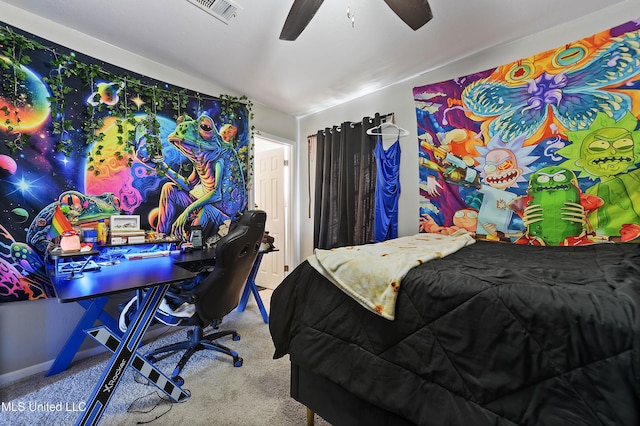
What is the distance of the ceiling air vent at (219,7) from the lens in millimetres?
1766

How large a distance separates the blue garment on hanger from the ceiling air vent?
179 centimetres

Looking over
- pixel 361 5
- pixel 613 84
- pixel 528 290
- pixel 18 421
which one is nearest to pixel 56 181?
pixel 18 421

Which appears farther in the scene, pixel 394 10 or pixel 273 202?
pixel 273 202

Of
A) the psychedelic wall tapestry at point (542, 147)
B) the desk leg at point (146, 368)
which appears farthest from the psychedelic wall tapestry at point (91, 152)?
the psychedelic wall tapestry at point (542, 147)

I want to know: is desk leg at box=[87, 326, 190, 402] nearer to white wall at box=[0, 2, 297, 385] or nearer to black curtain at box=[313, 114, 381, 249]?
white wall at box=[0, 2, 297, 385]

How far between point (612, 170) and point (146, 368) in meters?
3.13

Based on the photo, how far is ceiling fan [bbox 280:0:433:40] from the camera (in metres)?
1.43

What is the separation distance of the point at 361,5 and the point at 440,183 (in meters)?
1.61

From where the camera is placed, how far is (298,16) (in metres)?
1.54

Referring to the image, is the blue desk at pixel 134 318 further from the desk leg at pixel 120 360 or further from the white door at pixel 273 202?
the white door at pixel 273 202

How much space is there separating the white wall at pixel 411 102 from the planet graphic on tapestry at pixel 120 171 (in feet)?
6.23

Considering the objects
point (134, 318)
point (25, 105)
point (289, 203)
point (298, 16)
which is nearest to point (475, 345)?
point (134, 318)

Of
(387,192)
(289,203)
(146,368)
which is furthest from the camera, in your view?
(289,203)

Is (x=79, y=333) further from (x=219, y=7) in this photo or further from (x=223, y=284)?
(x=219, y=7)
